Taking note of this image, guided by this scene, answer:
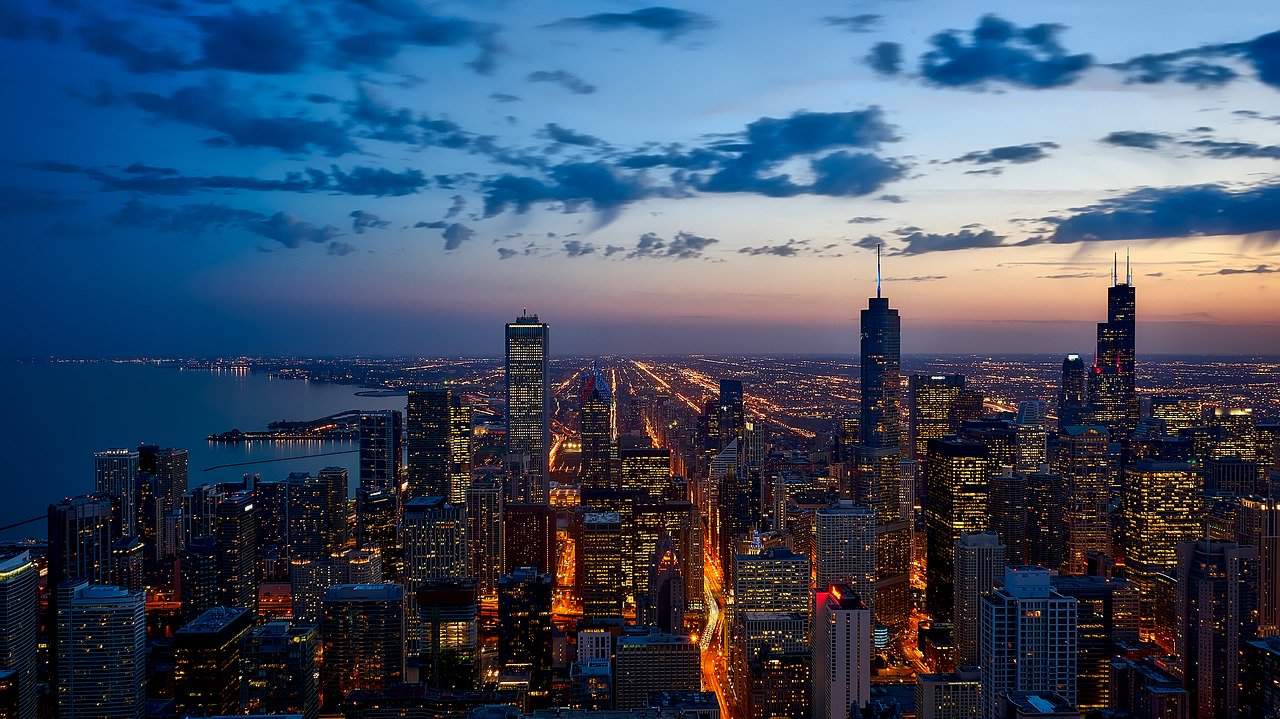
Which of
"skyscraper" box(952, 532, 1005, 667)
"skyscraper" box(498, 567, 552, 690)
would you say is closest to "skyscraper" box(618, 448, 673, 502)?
Result: "skyscraper" box(952, 532, 1005, 667)

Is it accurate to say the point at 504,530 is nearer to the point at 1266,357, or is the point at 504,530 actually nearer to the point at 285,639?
the point at 285,639

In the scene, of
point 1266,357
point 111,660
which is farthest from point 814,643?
point 1266,357

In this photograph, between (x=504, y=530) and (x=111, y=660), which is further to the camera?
(x=504, y=530)

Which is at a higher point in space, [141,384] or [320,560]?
[141,384]

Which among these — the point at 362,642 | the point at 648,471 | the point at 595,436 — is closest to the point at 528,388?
the point at 595,436

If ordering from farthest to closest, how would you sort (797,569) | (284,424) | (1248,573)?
(284,424) → (797,569) → (1248,573)

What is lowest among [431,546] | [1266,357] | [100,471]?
[431,546]

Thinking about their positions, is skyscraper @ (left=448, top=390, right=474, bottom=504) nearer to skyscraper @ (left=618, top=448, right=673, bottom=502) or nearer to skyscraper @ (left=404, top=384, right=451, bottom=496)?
skyscraper @ (left=404, top=384, right=451, bottom=496)

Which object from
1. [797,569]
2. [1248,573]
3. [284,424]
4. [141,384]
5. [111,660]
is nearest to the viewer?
[111,660]
